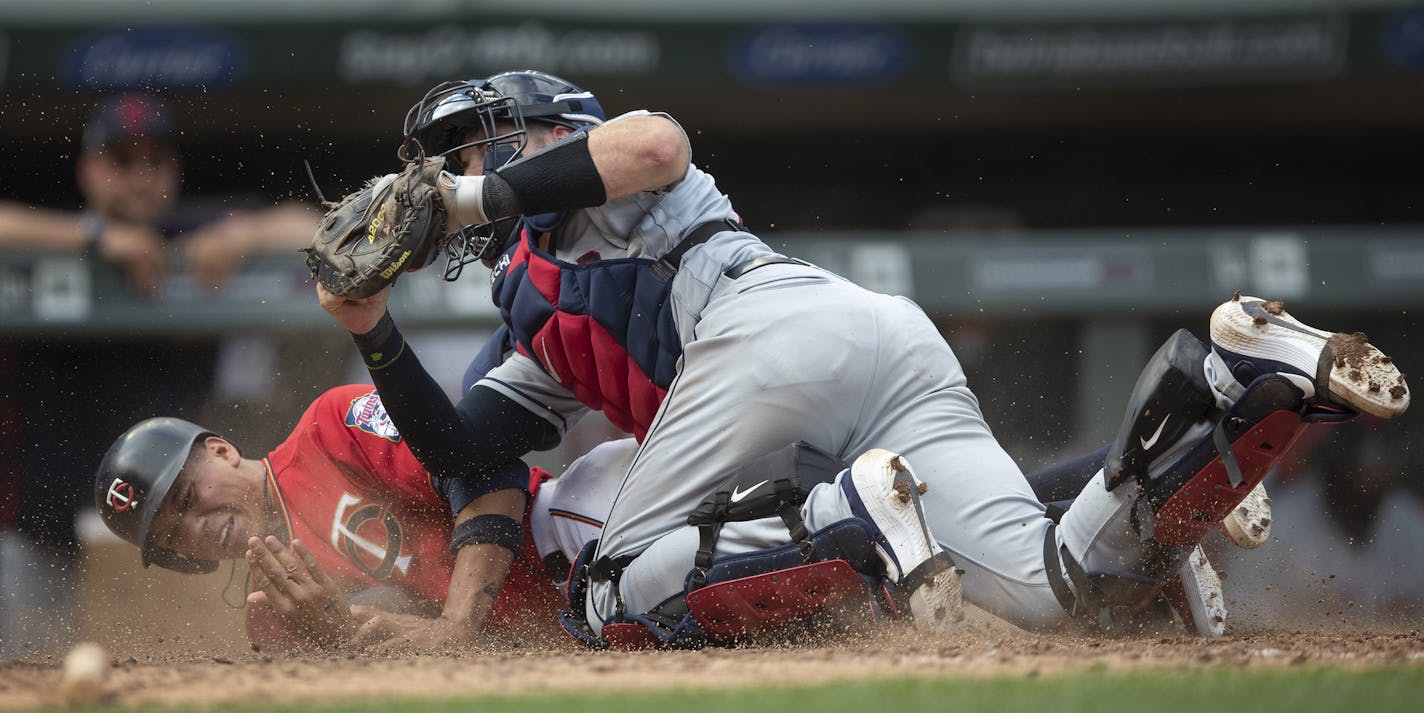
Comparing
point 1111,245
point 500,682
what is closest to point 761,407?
point 500,682

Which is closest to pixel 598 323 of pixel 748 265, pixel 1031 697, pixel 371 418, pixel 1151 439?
pixel 748 265

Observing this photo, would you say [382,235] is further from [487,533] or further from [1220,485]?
[1220,485]

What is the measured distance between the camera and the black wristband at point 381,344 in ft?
9.80

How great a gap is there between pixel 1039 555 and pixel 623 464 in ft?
3.78

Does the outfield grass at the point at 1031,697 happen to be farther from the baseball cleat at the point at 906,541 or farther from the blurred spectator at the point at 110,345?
the blurred spectator at the point at 110,345

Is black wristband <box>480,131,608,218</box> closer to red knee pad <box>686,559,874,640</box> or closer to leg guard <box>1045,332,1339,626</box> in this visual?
red knee pad <box>686,559,874,640</box>

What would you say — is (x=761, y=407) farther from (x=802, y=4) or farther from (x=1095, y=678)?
(x=802, y=4)

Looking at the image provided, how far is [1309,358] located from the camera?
2.40 m

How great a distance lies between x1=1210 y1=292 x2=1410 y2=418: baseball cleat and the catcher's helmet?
2514 millimetres

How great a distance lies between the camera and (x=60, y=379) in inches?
211

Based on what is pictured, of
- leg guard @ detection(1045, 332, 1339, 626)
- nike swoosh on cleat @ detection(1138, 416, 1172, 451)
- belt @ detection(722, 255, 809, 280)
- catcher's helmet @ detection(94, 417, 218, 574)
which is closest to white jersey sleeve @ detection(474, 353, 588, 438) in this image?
belt @ detection(722, 255, 809, 280)

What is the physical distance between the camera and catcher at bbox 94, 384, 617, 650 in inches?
135

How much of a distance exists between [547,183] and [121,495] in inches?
61.5

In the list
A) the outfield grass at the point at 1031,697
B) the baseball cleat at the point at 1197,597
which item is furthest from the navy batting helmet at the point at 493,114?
the baseball cleat at the point at 1197,597
